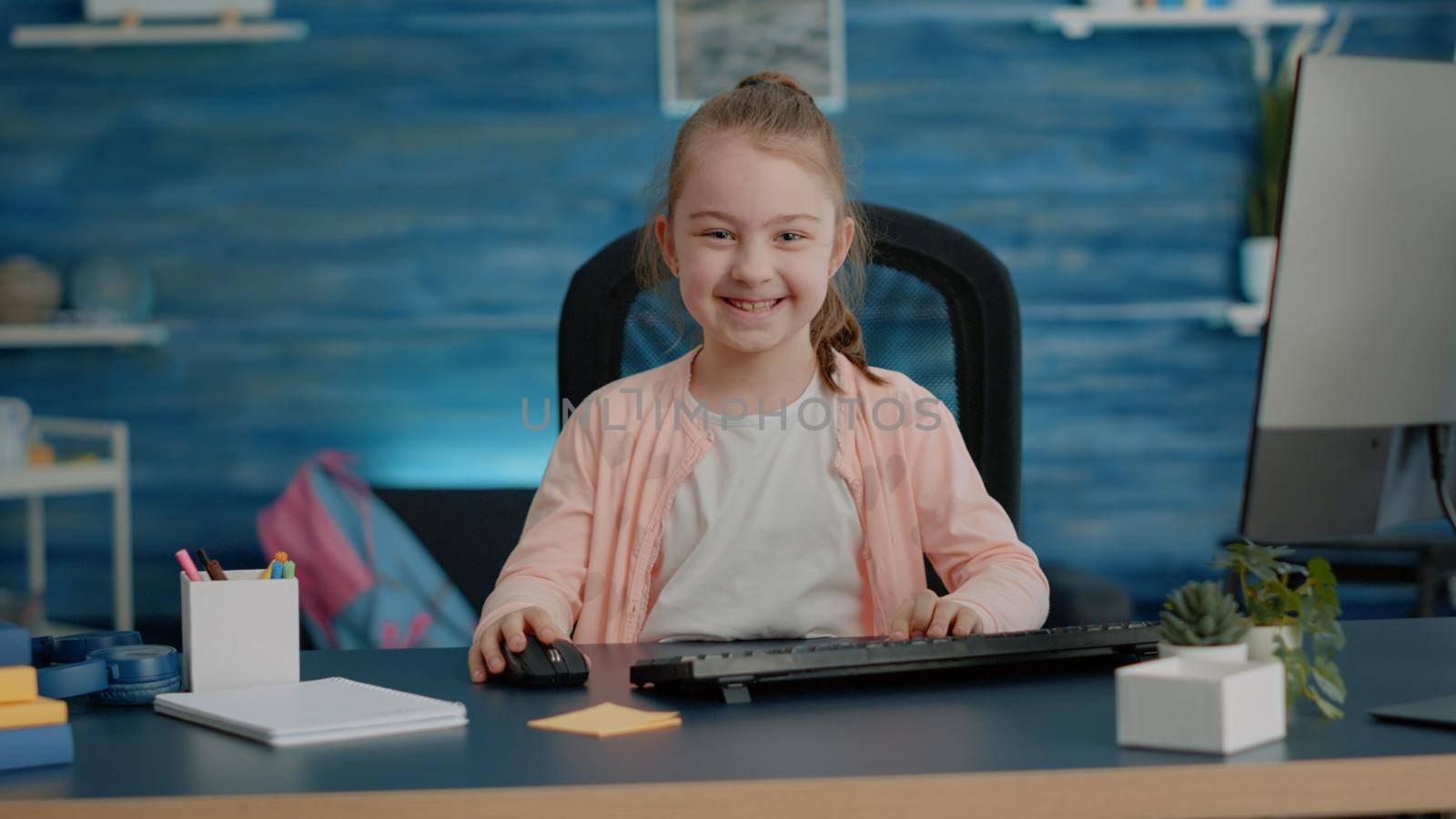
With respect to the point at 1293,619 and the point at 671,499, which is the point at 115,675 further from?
the point at 1293,619

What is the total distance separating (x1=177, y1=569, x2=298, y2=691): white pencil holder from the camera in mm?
938

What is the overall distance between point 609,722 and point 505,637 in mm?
206

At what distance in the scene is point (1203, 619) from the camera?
816mm

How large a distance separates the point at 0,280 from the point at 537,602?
2964 millimetres

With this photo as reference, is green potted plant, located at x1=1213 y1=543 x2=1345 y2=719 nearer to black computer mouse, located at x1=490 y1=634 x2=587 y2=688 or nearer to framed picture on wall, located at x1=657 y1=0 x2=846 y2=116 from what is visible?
black computer mouse, located at x1=490 y1=634 x2=587 y2=688

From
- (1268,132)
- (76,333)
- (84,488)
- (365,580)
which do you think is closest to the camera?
(365,580)

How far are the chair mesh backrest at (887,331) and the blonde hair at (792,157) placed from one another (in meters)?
0.02

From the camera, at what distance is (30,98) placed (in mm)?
3775

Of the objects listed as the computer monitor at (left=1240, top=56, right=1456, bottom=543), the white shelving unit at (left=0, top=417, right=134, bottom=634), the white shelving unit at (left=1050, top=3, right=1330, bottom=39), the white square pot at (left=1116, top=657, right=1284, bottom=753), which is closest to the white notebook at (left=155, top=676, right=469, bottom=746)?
the white square pot at (left=1116, top=657, right=1284, bottom=753)

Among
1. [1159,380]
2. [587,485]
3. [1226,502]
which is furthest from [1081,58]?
[587,485]

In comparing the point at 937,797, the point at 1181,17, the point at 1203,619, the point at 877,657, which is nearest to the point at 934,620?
the point at 877,657

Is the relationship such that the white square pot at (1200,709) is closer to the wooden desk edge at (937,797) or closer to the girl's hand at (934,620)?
the wooden desk edge at (937,797)

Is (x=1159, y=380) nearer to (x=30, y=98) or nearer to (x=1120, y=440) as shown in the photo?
(x=1120, y=440)

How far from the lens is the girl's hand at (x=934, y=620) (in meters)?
1.09
